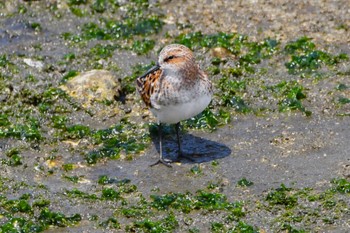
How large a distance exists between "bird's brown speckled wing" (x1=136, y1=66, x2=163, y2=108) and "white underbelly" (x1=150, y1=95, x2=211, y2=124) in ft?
0.80

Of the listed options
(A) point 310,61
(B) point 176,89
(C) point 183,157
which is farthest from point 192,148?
(A) point 310,61

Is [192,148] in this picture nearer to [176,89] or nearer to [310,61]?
[176,89]

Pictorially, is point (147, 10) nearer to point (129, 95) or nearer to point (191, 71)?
point (129, 95)

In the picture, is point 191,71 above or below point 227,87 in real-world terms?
above

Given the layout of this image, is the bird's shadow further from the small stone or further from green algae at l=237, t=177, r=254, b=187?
the small stone

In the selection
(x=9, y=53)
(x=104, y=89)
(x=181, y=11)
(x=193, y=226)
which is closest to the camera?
(x=193, y=226)

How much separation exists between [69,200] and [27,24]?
171 inches

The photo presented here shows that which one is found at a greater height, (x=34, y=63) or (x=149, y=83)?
(x=149, y=83)

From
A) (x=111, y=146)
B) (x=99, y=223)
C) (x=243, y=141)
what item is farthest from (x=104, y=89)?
(x=99, y=223)

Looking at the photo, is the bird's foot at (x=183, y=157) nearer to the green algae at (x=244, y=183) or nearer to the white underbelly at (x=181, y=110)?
the white underbelly at (x=181, y=110)

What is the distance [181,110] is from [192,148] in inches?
28.0

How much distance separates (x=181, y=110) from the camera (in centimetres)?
924

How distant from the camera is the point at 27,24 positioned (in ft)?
40.6

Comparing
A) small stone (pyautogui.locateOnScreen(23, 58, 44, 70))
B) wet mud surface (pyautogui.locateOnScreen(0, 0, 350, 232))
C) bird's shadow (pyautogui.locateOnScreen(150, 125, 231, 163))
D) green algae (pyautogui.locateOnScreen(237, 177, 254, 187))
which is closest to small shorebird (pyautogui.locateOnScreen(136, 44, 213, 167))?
bird's shadow (pyautogui.locateOnScreen(150, 125, 231, 163))
